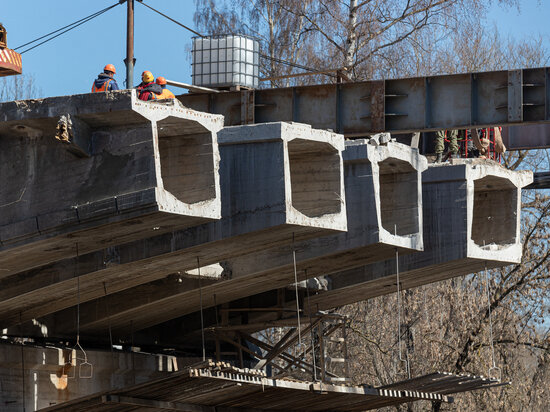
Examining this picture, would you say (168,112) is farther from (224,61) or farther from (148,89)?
(224,61)

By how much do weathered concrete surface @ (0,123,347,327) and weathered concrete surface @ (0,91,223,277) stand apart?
1.46 metres

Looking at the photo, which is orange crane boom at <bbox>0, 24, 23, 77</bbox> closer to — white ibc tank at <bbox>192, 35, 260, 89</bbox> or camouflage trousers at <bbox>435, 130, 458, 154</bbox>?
white ibc tank at <bbox>192, 35, 260, 89</bbox>

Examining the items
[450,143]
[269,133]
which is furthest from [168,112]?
[450,143]

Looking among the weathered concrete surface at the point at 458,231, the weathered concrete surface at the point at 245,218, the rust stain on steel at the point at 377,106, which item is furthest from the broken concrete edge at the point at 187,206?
the rust stain on steel at the point at 377,106

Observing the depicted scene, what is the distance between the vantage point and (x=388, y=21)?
3797 centimetres

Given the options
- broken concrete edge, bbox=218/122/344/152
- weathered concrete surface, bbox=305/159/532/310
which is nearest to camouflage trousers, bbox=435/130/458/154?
weathered concrete surface, bbox=305/159/532/310

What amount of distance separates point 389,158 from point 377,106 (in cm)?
439

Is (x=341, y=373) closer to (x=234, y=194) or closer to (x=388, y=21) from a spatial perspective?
(x=388, y=21)

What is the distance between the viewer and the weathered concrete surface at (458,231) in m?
22.7

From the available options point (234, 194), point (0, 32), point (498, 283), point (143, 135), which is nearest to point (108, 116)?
point (143, 135)

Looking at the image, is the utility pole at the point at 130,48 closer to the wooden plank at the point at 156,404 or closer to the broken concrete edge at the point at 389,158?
the broken concrete edge at the point at 389,158

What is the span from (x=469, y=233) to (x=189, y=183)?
787 centimetres

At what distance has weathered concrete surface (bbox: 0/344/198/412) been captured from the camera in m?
21.1

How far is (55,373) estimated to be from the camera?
22.1m
